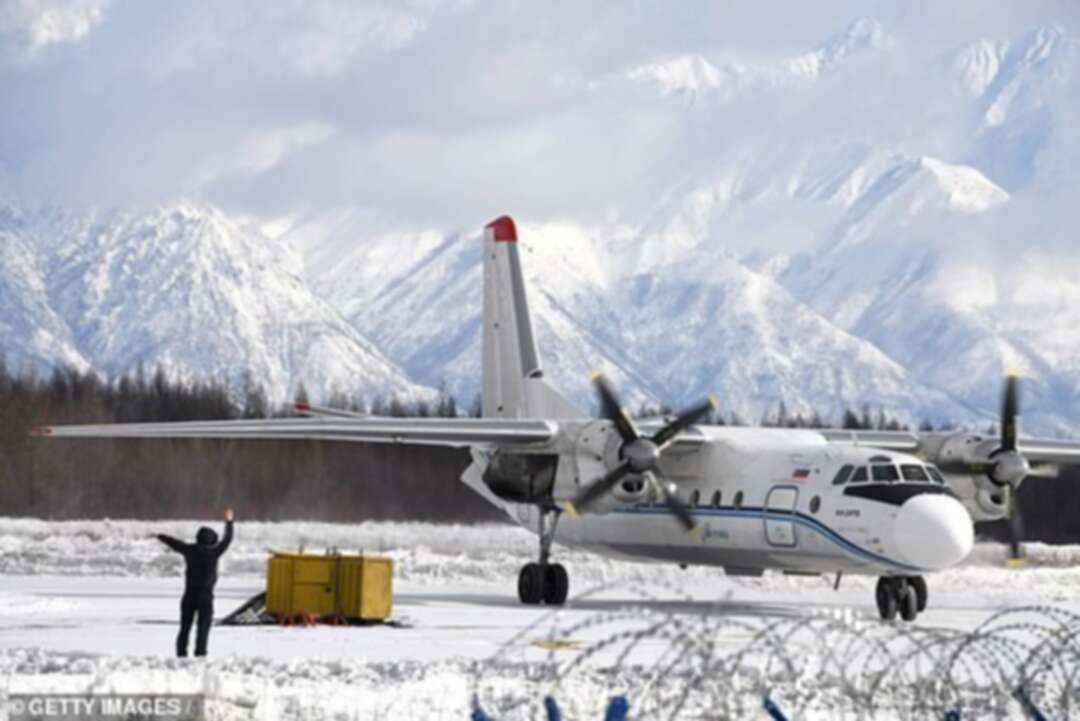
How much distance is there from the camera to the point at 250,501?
67250mm

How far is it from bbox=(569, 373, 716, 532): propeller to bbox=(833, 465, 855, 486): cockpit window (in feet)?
7.47

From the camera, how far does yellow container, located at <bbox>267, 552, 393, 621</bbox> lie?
27.0 meters

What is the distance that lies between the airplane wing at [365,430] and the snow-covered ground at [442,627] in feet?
8.38

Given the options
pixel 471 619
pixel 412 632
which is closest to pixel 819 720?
pixel 412 632

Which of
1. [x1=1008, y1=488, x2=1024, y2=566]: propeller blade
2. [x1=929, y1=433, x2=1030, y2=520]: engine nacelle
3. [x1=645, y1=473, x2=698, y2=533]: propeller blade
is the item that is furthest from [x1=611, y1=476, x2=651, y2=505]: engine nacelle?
[x1=1008, y1=488, x2=1024, y2=566]: propeller blade

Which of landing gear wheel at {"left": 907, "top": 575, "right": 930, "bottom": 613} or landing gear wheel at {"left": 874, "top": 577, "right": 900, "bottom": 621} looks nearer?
landing gear wheel at {"left": 874, "top": 577, "right": 900, "bottom": 621}

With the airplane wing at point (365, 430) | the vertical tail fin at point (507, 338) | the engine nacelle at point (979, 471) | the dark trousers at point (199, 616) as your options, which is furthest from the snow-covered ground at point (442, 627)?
the vertical tail fin at point (507, 338)

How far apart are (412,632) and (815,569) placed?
7.10 meters

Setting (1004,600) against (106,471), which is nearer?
(1004,600)

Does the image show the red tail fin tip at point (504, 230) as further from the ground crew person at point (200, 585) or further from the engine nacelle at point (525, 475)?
the ground crew person at point (200, 585)

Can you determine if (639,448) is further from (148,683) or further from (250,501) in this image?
(250,501)

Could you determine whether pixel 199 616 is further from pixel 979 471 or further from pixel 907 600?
pixel 979 471

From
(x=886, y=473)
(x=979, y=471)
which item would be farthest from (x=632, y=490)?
(x=979, y=471)

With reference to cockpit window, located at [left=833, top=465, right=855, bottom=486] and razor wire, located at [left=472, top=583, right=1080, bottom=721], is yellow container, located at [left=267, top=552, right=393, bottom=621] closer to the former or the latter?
razor wire, located at [left=472, top=583, right=1080, bottom=721]
